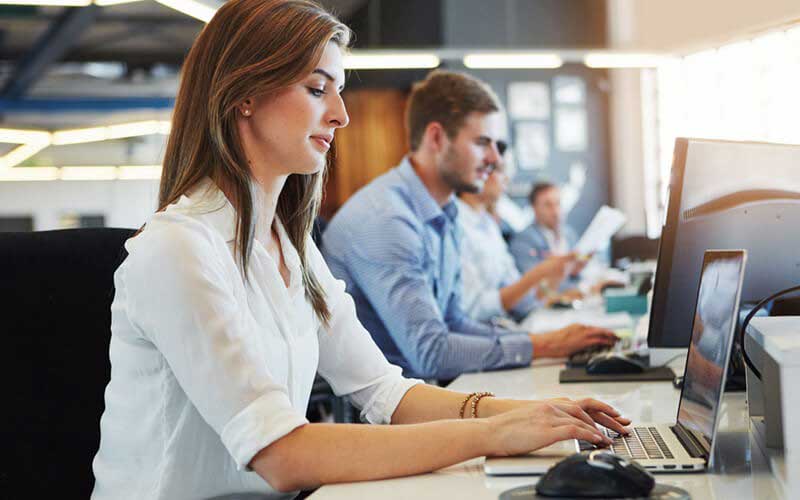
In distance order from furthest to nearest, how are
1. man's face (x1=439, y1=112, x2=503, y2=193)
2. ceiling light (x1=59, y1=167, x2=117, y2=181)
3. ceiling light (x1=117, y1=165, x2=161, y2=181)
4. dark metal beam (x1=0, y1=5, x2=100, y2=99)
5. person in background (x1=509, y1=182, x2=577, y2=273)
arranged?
ceiling light (x1=117, y1=165, x2=161, y2=181)
ceiling light (x1=59, y1=167, x2=117, y2=181)
dark metal beam (x1=0, y1=5, x2=100, y2=99)
person in background (x1=509, y1=182, x2=577, y2=273)
man's face (x1=439, y1=112, x2=503, y2=193)

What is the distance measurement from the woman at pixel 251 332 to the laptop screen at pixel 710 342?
13cm

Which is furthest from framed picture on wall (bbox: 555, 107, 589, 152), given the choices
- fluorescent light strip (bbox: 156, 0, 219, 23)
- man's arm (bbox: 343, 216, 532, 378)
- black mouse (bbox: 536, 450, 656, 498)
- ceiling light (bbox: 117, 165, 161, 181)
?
black mouse (bbox: 536, 450, 656, 498)

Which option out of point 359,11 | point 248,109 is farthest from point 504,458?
point 359,11

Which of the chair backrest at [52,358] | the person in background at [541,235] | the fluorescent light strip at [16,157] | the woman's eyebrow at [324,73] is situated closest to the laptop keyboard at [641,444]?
the woman's eyebrow at [324,73]

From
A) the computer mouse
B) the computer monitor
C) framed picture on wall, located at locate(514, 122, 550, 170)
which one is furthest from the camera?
framed picture on wall, located at locate(514, 122, 550, 170)

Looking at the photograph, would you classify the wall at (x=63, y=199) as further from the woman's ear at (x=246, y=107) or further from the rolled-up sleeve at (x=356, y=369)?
the woman's ear at (x=246, y=107)

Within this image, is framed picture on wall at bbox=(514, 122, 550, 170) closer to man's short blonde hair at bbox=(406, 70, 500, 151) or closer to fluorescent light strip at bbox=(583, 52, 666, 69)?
fluorescent light strip at bbox=(583, 52, 666, 69)

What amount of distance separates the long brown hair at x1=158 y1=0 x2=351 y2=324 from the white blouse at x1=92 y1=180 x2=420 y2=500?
3 cm

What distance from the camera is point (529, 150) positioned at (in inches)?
313

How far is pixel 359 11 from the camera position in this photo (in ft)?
28.3

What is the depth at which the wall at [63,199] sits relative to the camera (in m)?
12.1

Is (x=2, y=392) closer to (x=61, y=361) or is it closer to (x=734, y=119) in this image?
(x=61, y=361)

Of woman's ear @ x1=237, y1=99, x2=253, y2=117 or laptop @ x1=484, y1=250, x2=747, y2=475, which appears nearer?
laptop @ x1=484, y1=250, x2=747, y2=475

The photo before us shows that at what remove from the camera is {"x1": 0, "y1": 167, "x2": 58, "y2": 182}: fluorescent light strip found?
1207 centimetres
